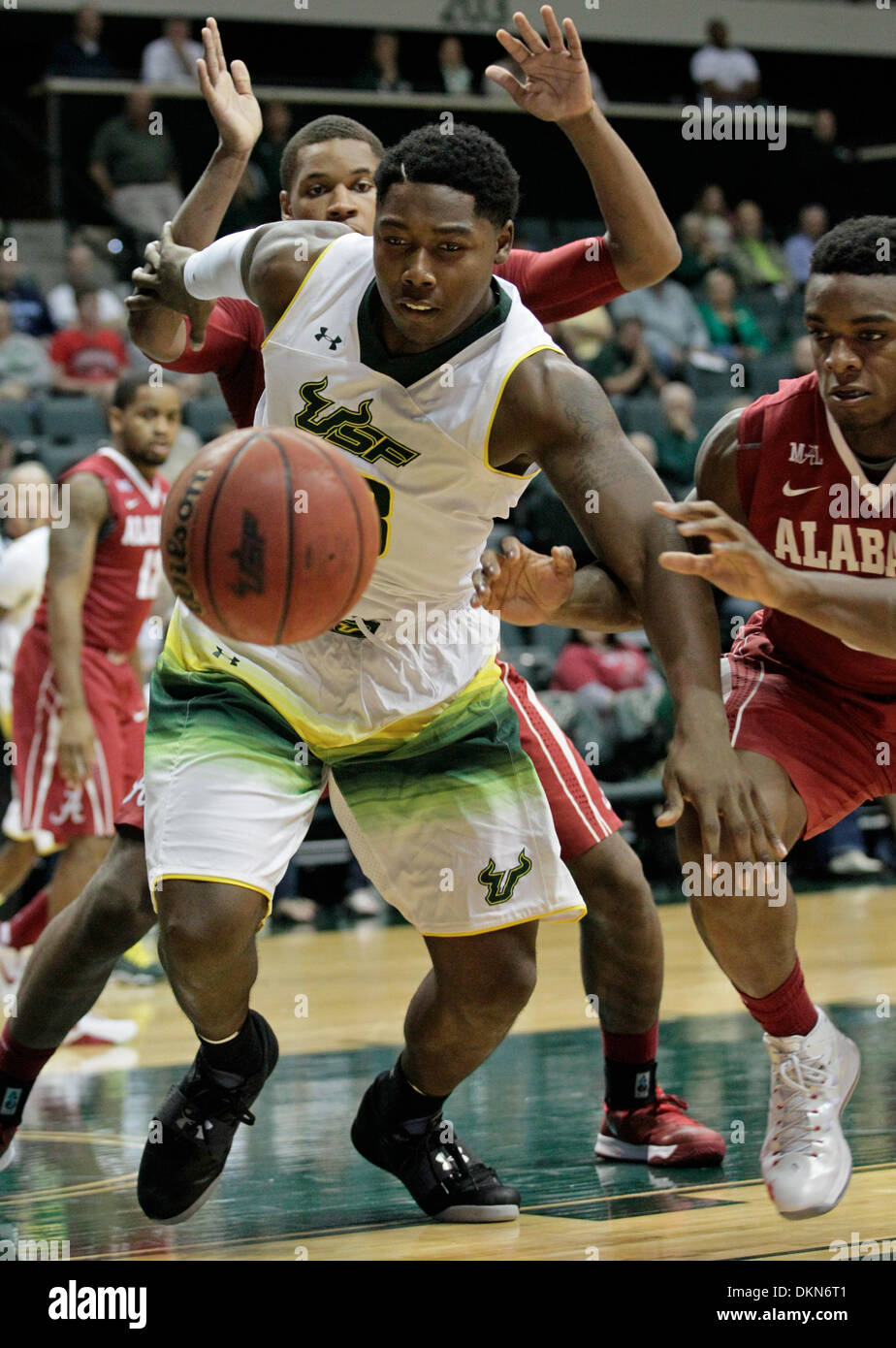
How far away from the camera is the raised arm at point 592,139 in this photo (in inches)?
138

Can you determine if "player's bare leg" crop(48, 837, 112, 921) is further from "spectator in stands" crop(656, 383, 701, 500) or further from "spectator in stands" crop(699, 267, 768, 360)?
"spectator in stands" crop(699, 267, 768, 360)

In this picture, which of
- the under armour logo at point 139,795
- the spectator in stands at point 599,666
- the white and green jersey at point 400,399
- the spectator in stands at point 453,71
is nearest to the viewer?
the white and green jersey at point 400,399

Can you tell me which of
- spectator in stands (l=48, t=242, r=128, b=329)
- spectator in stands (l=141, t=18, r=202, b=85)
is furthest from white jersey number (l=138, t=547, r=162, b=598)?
spectator in stands (l=141, t=18, r=202, b=85)

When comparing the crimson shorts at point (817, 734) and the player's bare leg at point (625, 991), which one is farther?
the player's bare leg at point (625, 991)

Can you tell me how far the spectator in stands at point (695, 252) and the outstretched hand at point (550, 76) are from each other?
10.0 meters

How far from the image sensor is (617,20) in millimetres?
15617

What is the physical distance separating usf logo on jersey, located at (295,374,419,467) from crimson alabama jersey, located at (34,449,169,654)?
2714mm

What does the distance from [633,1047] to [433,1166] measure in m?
0.67

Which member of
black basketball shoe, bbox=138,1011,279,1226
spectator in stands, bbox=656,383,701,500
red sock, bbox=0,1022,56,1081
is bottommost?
black basketball shoe, bbox=138,1011,279,1226

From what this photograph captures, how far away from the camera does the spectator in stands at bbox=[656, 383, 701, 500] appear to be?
34.1ft

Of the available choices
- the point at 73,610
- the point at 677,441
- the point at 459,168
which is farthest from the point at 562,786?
the point at 677,441

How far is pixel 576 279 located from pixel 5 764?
4.95 m

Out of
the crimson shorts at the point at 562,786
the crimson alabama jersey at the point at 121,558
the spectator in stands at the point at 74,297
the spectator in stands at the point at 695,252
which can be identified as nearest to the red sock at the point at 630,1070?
the crimson shorts at the point at 562,786

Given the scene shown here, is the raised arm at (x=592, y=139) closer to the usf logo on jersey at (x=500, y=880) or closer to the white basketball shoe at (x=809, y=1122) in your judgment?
A: the usf logo on jersey at (x=500, y=880)
